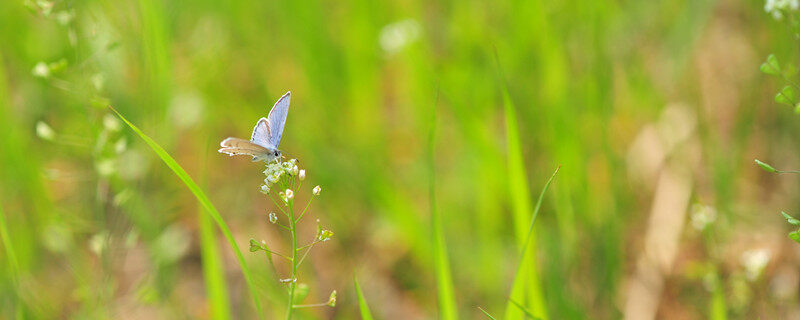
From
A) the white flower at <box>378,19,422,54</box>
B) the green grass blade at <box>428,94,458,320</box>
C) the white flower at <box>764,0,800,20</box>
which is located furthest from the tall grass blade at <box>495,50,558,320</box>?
the white flower at <box>378,19,422,54</box>

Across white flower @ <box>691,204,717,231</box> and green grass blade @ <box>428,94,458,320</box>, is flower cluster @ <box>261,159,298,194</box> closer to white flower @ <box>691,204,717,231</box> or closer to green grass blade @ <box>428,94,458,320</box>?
green grass blade @ <box>428,94,458,320</box>

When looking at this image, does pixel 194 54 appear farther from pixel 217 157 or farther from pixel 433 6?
pixel 433 6

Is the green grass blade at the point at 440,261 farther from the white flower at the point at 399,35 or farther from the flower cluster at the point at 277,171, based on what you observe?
the white flower at the point at 399,35

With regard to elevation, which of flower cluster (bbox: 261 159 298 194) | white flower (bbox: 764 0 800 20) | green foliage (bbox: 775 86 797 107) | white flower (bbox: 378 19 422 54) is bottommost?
white flower (bbox: 378 19 422 54)

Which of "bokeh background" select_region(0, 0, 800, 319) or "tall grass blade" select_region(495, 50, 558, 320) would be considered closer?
"tall grass blade" select_region(495, 50, 558, 320)

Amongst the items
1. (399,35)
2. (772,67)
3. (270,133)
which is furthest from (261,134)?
(399,35)

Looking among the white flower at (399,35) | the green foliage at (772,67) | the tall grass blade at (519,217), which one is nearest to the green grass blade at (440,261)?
the tall grass blade at (519,217)

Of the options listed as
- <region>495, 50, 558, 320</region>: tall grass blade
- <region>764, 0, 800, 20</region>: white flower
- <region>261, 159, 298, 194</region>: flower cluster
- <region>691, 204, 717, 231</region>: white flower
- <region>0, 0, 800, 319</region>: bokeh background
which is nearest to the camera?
<region>261, 159, 298, 194</region>: flower cluster

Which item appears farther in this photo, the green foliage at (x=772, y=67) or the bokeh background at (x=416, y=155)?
the bokeh background at (x=416, y=155)

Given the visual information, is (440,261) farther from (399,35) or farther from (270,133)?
(399,35)

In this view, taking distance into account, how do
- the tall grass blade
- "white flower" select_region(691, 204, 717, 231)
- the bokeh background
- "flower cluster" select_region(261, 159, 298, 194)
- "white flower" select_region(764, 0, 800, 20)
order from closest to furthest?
"flower cluster" select_region(261, 159, 298, 194)
"white flower" select_region(764, 0, 800, 20)
the tall grass blade
"white flower" select_region(691, 204, 717, 231)
the bokeh background
